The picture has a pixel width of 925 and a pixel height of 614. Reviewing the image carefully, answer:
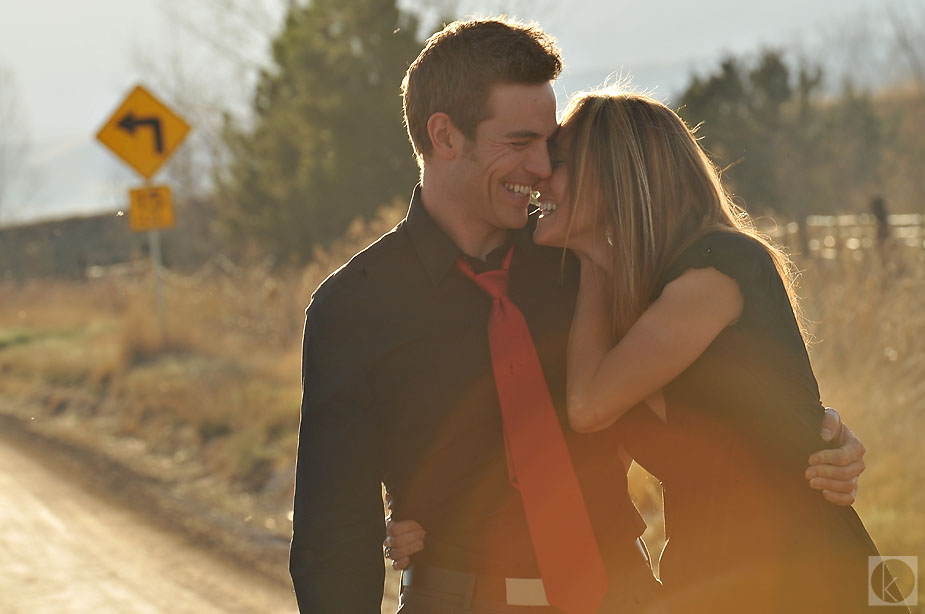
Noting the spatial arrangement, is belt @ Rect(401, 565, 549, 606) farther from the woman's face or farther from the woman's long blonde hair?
the woman's face

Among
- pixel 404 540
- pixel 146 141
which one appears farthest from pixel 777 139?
pixel 404 540

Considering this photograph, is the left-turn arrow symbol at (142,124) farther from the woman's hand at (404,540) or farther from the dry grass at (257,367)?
the woman's hand at (404,540)

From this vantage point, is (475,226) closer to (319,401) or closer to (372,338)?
(372,338)

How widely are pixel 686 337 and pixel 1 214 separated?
3981cm

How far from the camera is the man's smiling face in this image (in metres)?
2.86

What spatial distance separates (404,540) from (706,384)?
79 centimetres

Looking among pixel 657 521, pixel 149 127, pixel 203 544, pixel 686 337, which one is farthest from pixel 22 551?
pixel 149 127

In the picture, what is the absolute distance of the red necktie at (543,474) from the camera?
2605 millimetres

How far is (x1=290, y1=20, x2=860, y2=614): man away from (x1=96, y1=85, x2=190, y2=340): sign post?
37.0 ft

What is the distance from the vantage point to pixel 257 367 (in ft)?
39.0

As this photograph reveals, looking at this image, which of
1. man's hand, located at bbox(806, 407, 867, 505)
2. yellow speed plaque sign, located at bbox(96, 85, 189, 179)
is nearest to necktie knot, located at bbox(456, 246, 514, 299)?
man's hand, located at bbox(806, 407, 867, 505)

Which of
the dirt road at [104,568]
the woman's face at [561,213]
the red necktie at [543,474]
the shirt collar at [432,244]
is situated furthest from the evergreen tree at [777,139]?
the red necktie at [543,474]

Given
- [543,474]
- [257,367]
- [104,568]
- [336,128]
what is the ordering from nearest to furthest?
[543,474], [104,568], [257,367], [336,128]

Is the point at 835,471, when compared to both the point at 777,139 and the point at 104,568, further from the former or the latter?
the point at 777,139
